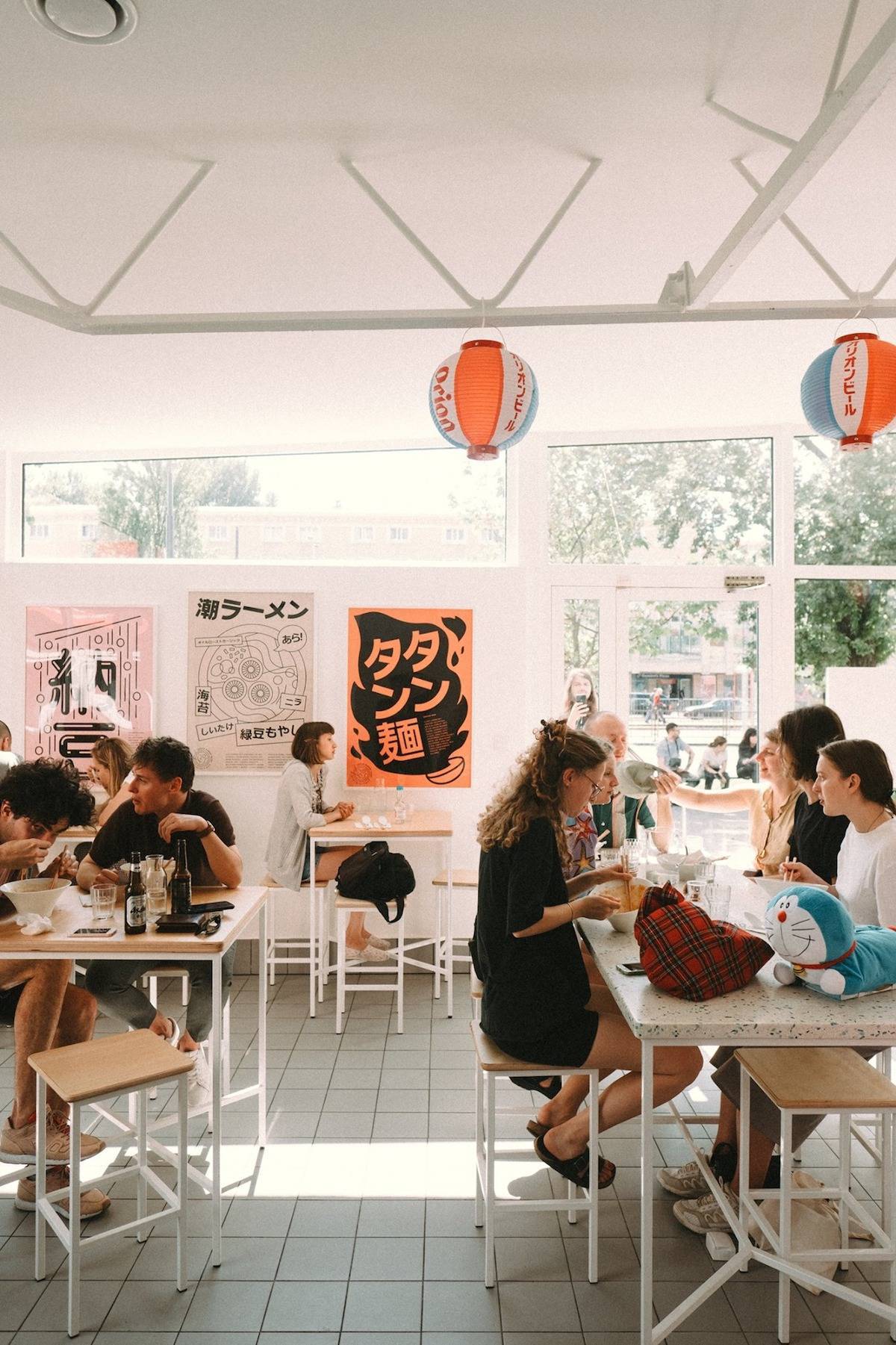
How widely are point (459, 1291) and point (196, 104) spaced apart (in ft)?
9.58

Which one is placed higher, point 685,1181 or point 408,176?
point 408,176

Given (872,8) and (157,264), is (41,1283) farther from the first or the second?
(872,8)

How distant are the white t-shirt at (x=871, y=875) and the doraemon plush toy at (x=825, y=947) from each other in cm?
35

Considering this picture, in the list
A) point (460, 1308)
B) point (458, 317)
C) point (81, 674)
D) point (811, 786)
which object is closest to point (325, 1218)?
point (460, 1308)

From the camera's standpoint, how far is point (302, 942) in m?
5.12

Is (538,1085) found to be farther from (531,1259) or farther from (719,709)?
(719,709)

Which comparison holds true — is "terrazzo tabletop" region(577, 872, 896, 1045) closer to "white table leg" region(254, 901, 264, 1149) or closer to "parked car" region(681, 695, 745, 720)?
"white table leg" region(254, 901, 264, 1149)

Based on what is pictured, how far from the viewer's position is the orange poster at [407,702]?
511 centimetres

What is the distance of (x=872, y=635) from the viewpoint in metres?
5.11

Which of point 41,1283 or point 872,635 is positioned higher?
point 872,635

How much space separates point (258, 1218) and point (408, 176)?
9.62 feet

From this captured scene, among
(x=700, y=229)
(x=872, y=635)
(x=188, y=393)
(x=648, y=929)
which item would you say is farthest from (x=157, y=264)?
(x=872, y=635)

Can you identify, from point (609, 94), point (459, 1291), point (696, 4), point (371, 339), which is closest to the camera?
point (696, 4)

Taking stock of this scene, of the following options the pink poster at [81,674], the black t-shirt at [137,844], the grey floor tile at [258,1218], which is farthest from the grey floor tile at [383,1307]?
the pink poster at [81,674]
